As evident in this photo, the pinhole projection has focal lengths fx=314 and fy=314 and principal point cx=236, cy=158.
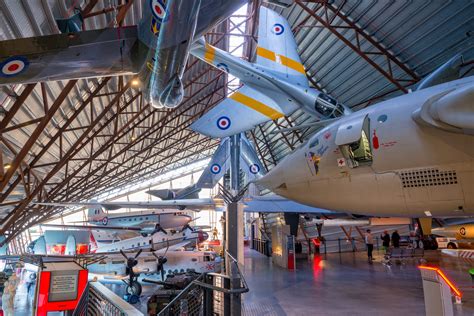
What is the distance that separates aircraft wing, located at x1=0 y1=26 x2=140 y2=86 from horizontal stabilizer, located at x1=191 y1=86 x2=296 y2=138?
30.4ft

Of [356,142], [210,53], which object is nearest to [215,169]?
[210,53]

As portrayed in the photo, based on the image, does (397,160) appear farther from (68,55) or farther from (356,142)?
(68,55)

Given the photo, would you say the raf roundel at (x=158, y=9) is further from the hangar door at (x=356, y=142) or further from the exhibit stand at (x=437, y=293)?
the exhibit stand at (x=437, y=293)

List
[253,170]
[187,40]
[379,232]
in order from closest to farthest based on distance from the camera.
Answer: [187,40] → [253,170] → [379,232]

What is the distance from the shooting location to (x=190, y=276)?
29.0 ft

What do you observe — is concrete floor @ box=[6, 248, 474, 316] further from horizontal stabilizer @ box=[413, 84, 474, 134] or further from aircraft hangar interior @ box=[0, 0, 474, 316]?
horizontal stabilizer @ box=[413, 84, 474, 134]

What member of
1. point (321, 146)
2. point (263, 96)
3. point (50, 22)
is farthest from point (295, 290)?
point (50, 22)

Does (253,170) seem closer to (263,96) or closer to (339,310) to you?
(263,96)

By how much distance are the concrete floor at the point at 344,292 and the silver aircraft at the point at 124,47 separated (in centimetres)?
575

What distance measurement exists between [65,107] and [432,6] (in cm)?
1777

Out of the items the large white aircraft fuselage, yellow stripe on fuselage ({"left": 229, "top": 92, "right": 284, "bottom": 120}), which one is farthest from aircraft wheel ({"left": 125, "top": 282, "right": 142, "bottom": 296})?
yellow stripe on fuselage ({"left": 229, "top": 92, "right": 284, "bottom": 120})

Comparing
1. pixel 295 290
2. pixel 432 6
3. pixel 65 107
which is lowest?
pixel 295 290

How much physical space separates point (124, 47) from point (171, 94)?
1.41 metres

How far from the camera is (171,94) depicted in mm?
6465
